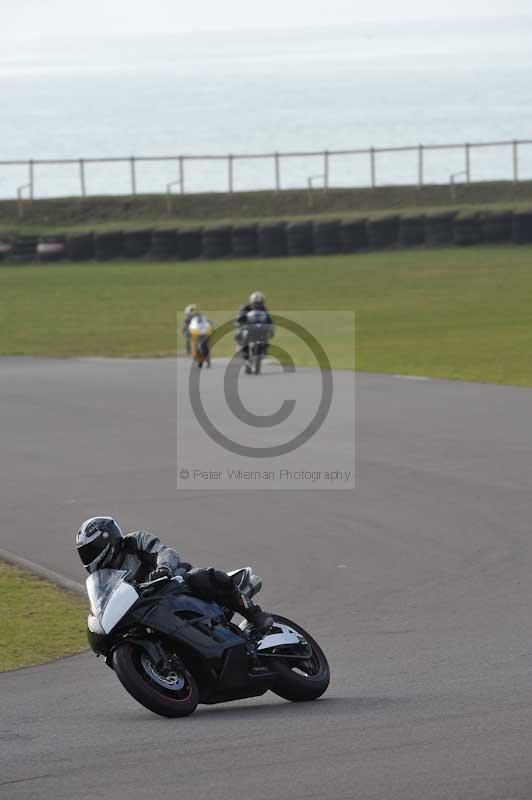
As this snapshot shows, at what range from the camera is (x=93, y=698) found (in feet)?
27.6

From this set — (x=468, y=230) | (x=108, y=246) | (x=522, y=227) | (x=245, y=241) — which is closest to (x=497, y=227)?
(x=522, y=227)

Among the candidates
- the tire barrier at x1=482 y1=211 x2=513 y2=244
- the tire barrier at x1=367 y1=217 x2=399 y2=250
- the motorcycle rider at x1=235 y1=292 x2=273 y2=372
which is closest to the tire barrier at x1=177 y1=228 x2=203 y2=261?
the tire barrier at x1=367 y1=217 x2=399 y2=250

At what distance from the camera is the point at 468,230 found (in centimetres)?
4662

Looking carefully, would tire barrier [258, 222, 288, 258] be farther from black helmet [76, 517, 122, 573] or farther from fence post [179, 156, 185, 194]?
black helmet [76, 517, 122, 573]

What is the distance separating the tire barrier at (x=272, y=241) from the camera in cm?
4762

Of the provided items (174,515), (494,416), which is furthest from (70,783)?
(494,416)

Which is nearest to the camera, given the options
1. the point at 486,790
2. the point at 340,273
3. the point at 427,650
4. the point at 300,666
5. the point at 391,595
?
the point at 486,790

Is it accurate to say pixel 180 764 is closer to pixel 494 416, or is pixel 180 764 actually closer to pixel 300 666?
pixel 300 666

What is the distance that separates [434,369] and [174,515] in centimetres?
1234

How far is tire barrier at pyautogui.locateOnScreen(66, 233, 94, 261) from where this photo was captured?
162ft

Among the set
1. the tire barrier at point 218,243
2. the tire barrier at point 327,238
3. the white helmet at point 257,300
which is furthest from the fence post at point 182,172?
the white helmet at point 257,300

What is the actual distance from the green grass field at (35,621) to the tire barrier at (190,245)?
120ft

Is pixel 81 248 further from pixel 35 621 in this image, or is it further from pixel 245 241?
pixel 35 621

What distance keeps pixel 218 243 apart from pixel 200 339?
2109 cm
